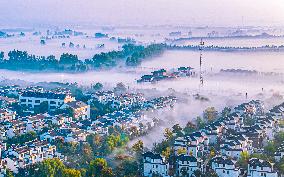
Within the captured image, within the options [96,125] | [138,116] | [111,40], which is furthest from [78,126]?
[111,40]

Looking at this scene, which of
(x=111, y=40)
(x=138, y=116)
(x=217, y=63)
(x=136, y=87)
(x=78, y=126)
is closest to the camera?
(x=78, y=126)

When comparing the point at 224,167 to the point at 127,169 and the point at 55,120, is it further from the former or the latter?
the point at 55,120

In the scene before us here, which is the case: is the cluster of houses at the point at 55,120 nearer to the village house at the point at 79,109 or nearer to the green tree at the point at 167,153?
the village house at the point at 79,109

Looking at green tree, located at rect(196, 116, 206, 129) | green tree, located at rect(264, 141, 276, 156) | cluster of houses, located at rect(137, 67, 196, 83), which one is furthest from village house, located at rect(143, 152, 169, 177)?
cluster of houses, located at rect(137, 67, 196, 83)

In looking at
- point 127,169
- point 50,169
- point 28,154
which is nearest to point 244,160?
point 127,169

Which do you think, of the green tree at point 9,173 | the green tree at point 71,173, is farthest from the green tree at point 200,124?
the green tree at point 9,173

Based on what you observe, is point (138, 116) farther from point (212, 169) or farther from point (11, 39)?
point (11, 39)

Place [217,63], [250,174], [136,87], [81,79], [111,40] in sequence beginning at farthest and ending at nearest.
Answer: [111,40], [217,63], [81,79], [136,87], [250,174]
